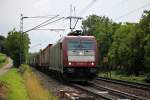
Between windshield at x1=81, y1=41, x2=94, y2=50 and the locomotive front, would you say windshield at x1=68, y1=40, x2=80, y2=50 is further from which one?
windshield at x1=81, y1=41, x2=94, y2=50

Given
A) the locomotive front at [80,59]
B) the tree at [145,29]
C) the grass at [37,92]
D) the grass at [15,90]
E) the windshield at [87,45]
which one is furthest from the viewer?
the tree at [145,29]

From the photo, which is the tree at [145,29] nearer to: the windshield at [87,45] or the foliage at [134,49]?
the foliage at [134,49]

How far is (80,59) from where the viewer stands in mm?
32656

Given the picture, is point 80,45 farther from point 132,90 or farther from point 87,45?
point 132,90

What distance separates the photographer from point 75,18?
151 ft

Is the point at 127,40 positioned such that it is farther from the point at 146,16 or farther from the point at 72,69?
the point at 72,69

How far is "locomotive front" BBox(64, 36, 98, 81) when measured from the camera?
32594mm

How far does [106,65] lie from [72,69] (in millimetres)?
30793

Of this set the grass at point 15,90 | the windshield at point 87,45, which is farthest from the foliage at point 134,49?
the grass at point 15,90

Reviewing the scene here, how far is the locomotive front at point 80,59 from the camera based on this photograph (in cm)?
3259

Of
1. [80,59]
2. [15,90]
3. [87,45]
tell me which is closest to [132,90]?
[80,59]

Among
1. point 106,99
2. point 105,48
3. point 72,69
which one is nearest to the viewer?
point 106,99

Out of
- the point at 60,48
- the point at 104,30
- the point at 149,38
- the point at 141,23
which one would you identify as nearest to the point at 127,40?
the point at 141,23

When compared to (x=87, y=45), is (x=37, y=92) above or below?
below
